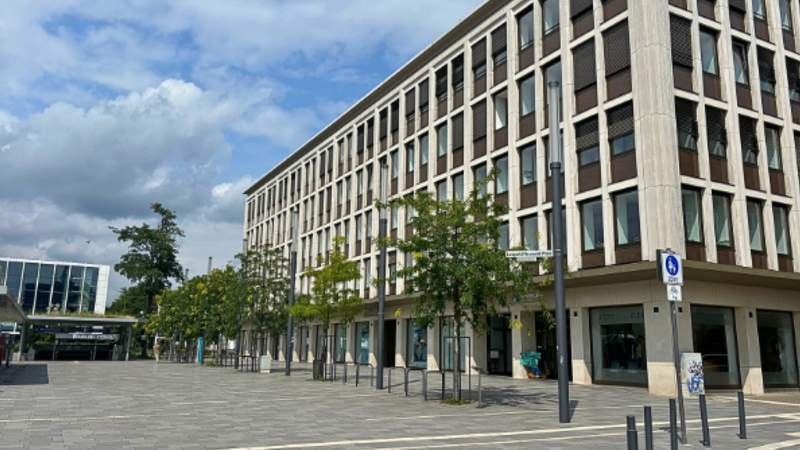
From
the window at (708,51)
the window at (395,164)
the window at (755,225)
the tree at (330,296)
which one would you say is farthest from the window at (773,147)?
the window at (395,164)

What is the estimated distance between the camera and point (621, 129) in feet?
75.9

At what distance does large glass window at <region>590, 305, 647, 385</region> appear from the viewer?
23.1m

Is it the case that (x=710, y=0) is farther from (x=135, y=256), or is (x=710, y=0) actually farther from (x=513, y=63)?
(x=135, y=256)

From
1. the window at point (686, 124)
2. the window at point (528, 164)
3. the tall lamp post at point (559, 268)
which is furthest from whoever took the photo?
the window at point (528, 164)

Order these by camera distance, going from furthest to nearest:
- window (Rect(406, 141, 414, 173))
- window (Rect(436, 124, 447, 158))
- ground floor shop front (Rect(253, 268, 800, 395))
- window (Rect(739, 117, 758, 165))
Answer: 1. window (Rect(406, 141, 414, 173))
2. window (Rect(436, 124, 447, 158))
3. window (Rect(739, 117, 758, 165))
4. ground floor shop front (Rect(253, 268, 800, 395))

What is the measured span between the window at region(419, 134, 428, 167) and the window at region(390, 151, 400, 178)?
2.54 metres

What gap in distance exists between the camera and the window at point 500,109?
30.1 meters

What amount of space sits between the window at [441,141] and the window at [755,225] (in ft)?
50.0

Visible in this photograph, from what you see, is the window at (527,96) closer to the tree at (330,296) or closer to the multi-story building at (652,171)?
the multi-story building at (652,171)

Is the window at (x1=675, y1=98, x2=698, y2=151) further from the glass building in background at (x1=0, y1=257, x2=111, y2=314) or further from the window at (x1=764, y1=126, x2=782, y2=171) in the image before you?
the glass building in background at (x1=0, y1=257, x2=111, y2=314)

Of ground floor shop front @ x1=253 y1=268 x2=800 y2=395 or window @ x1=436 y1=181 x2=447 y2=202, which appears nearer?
ground floor shop front @ x1=253 y1=268 x2=800 y2=395

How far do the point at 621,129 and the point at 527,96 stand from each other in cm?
634

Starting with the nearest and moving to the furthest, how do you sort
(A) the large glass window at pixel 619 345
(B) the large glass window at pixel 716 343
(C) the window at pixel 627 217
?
(C) the window at pixel 627 217 < (B) the large glass window at pixel 716 343 < (A) the large glass window at pixel 619 345

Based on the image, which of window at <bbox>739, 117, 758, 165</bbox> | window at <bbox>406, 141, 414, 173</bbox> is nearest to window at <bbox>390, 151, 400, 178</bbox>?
window at <bbox>406, 141, 414, 173</bbox>
